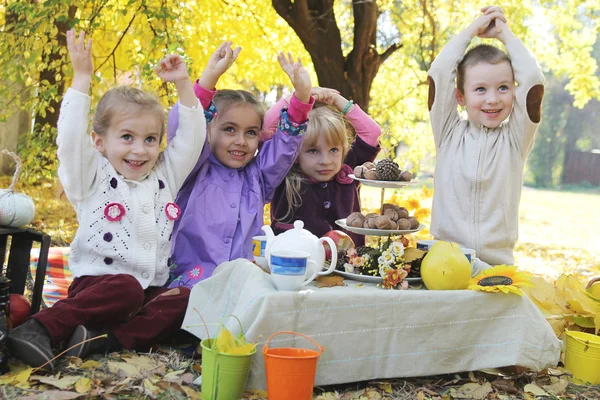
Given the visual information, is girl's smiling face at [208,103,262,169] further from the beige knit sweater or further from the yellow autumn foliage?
the yellow autumn foliage

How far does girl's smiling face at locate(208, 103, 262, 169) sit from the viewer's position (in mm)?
3406

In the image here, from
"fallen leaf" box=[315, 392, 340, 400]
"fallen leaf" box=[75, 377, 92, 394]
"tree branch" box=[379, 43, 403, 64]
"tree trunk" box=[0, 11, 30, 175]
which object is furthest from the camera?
"tree trunk" box=[0, 11, 30, 175]

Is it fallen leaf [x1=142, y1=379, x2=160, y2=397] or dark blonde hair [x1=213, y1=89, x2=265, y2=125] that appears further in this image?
dark blonde hair [x1=213, y1=89, x2=265, y2=125]

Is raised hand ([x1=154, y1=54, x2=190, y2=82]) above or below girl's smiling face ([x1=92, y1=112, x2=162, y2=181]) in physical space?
above

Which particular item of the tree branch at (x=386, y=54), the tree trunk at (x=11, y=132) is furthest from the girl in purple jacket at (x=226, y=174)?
the tree trunk at (x=11, y=132)

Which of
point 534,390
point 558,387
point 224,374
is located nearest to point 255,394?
point 224,374

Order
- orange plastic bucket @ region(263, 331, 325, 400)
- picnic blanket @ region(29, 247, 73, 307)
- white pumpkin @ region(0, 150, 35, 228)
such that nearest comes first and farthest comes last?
orange plastic bucket @ region(263, 331, 325, 400)
white pumpkin @ region(0, 150, 35, 228)
picnic blanket @ region(29, 247, 73, 307)

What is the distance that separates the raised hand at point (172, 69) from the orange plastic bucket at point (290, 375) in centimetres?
146

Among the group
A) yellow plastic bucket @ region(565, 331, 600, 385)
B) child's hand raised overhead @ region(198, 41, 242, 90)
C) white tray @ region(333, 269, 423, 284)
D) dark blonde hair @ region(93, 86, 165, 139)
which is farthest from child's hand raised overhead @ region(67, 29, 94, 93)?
yellow plastic bucket @ region(565, 331, 600, 385)

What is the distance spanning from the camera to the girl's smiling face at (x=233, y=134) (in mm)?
3406

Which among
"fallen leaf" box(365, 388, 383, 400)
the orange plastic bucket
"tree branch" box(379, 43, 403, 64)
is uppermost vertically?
"tree branch" box(379, 43, 403, 64)

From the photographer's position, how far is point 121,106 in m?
3.02

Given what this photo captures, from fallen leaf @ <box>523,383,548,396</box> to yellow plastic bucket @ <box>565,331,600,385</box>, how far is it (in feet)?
0.85

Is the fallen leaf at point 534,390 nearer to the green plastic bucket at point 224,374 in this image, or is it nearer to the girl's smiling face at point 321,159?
the green plastic bucket at point 224,374
